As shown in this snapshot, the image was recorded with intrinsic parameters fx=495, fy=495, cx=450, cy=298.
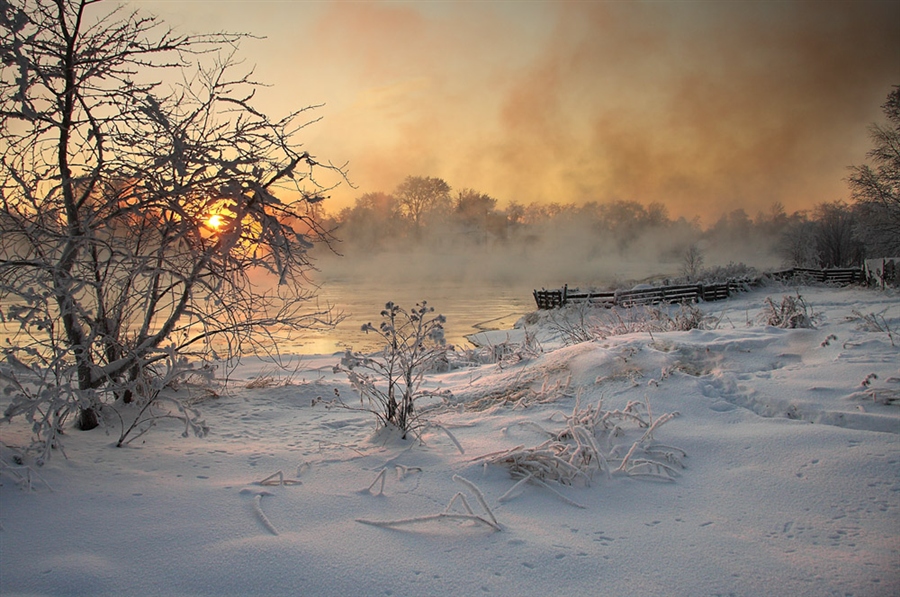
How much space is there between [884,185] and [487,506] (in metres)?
31.6

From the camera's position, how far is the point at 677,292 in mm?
24406

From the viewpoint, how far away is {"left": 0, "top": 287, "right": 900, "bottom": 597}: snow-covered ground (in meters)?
1.94

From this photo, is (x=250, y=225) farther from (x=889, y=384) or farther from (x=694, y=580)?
(x=889, y=384)

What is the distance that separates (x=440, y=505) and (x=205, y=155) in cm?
272

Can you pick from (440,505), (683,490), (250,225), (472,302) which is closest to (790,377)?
(683,490)

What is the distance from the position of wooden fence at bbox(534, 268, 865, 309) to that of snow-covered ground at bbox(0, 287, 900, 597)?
55.6 ft

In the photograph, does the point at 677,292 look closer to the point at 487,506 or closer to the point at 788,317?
the point at 788,317

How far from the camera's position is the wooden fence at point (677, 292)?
2244 cm

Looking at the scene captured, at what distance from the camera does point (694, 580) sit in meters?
1.92

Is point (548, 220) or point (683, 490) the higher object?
point (548, 220)

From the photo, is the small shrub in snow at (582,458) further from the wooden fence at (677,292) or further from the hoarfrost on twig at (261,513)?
the wooden fence at (677,292)

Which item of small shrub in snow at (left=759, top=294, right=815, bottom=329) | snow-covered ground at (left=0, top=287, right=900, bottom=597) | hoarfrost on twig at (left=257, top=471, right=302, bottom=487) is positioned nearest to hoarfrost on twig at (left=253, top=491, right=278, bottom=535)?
snow-covered ground at (left=0, top=287, right=900, bottom=597)

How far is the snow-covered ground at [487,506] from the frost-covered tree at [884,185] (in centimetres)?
2747

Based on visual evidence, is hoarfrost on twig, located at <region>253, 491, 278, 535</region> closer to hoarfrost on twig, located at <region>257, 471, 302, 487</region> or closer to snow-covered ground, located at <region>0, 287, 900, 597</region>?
snow-covered ground, located at <region>0, 287, 900, 597</region>
